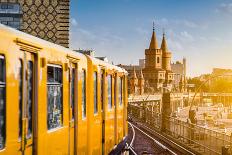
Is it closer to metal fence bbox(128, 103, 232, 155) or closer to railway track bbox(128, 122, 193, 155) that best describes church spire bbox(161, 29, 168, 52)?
metal fence bbox(128, 103, 232, 155)

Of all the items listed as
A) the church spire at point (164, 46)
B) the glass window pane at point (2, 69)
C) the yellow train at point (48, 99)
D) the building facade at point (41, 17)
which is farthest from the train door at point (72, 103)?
the church spire at point (164, 46)

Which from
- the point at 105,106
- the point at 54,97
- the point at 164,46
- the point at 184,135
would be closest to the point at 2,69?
the point at 54,97

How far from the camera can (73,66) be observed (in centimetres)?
881

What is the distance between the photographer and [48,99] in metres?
Result: 6.99

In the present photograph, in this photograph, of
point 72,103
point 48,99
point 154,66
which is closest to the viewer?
point 48,99

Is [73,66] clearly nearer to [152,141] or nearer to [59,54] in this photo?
[59,54]

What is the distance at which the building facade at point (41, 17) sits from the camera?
2425 cm

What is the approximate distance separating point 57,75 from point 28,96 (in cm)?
148

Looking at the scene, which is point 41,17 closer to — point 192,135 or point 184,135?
point 184,135

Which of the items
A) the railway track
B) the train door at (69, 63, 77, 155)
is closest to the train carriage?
the train door at (69, 63, 77, 155)

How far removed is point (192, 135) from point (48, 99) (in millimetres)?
14239

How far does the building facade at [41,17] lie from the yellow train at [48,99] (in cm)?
1276

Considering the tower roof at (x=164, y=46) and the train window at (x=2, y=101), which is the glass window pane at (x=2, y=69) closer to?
the train window at (x=2, y=101)

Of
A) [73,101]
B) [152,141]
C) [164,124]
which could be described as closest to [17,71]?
[73,101]
